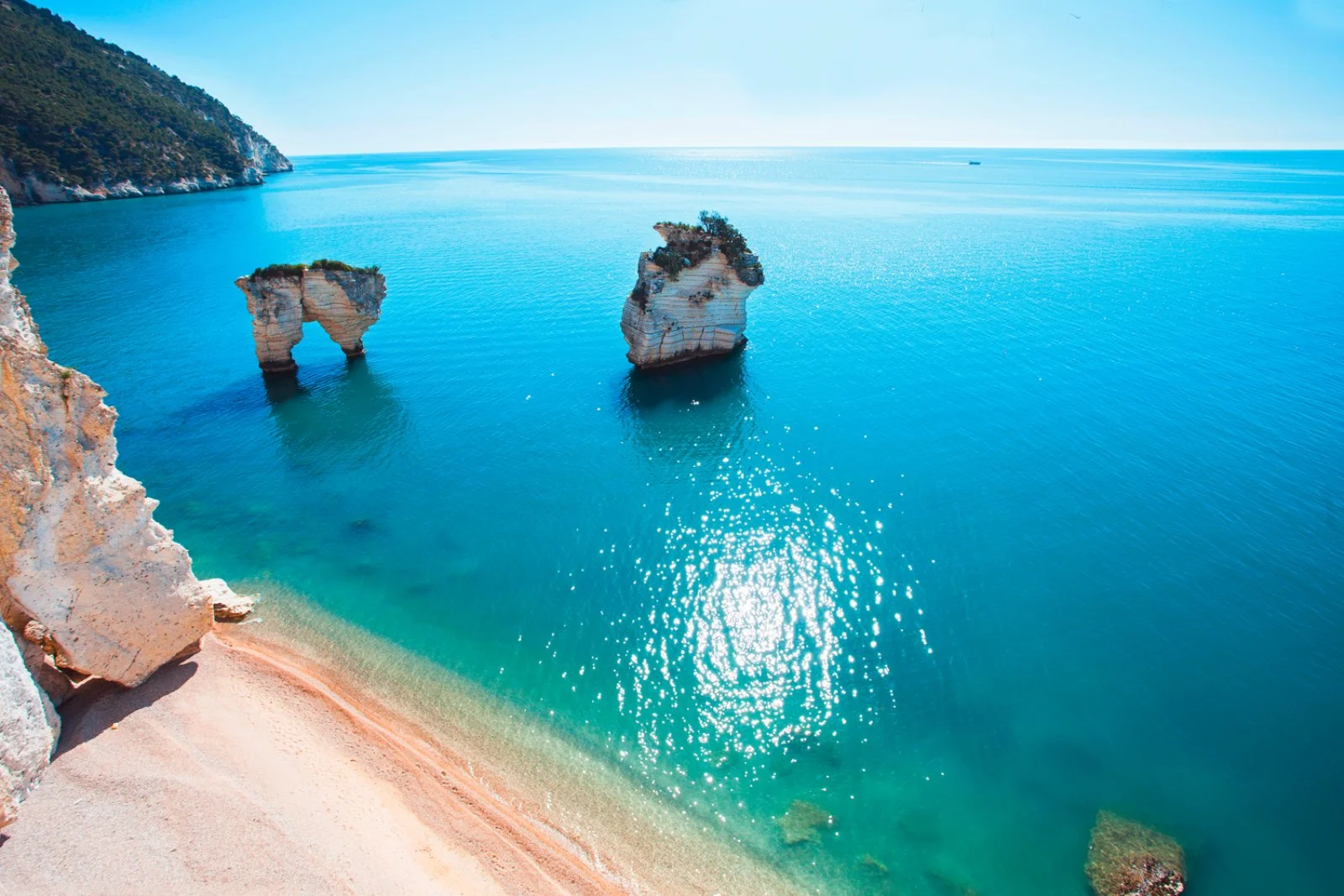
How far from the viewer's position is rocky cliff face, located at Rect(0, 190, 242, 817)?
614 inches

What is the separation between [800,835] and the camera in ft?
57.1

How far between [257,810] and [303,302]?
39.1 metres

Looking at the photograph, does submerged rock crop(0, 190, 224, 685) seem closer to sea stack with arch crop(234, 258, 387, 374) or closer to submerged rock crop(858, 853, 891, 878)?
submerged rock crop(858, 853, 891, 878)

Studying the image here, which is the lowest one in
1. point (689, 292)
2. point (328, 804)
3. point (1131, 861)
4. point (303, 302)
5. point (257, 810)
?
point (1131, 861)

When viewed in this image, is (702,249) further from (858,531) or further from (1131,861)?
(1131,861)

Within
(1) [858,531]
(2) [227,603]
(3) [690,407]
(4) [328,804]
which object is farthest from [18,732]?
(3) [690,407]

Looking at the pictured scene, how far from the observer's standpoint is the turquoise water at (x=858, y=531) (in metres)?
18.6

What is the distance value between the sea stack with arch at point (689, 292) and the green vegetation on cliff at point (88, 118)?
467 feet

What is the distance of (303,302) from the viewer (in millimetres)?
45062

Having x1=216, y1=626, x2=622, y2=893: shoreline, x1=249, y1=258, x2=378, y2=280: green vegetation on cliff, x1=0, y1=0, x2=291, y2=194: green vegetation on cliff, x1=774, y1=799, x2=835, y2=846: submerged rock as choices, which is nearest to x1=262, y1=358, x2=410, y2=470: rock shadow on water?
x1=249, y1=258, x2=378, y2=280: green vegetation on cliff

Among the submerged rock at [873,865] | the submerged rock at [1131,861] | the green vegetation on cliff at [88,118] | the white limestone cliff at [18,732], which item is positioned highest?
the green vegetation on cliff at [88,118]

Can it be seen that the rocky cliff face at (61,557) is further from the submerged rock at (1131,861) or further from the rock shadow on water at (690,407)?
the submerged rock at (1131,861)

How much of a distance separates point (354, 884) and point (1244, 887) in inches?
916

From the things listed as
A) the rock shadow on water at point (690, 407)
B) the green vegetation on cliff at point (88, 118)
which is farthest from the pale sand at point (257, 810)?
the green vegetation on cliff at point (88, 118)
